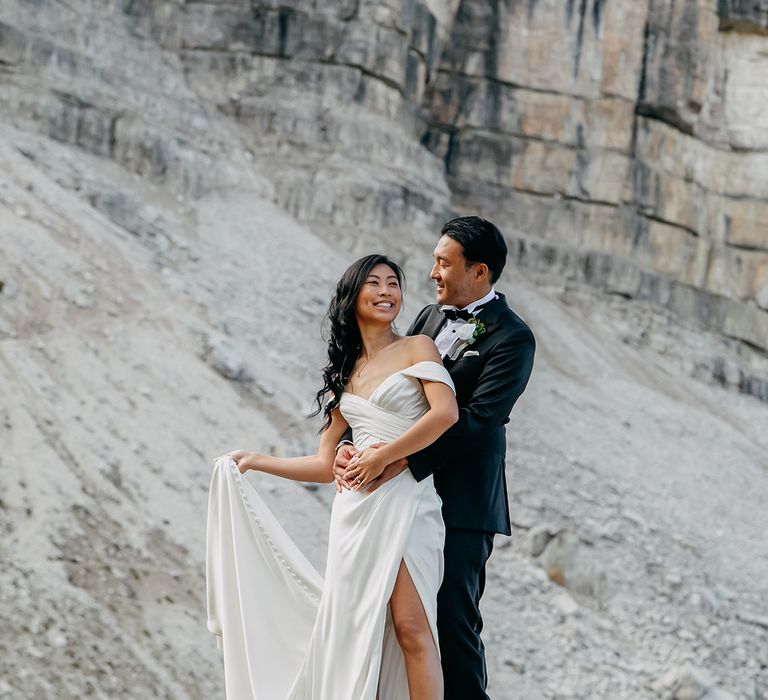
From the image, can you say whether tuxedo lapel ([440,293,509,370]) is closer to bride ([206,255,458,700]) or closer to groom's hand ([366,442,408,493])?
bride ([206,255,458,700])

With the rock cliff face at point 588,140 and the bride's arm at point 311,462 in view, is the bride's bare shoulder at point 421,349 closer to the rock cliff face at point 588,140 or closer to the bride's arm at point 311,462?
the bride's arm at point 311,462

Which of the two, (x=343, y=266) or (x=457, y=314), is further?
(x=343, y=266)

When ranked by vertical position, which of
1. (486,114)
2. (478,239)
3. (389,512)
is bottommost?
(389,512)

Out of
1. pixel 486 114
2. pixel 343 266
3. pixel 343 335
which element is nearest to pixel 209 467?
pixel 343 335

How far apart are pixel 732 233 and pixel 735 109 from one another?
3.92 metres

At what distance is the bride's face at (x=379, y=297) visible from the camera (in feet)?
16.1

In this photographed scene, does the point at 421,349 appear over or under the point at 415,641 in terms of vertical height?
over

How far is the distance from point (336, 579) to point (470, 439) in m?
0.78

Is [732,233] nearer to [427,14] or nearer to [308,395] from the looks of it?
→ [427,14]

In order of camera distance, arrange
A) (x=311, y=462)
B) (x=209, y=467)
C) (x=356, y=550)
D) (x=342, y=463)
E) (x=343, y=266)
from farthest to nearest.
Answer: (x=343, y=266), (x=209, y=467), (x=311, y=462), (x=342, y=463), (x=356, y=550)

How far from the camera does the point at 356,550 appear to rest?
4.68m

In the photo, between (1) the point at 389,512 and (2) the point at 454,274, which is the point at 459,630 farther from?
(2) the point at 454,274

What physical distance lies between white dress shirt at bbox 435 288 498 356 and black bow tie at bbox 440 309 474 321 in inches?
0.4

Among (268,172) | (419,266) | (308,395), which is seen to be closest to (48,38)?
(268,172)
